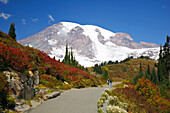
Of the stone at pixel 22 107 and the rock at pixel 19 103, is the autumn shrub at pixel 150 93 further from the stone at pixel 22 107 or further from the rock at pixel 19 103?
the rock at pixel 19 103

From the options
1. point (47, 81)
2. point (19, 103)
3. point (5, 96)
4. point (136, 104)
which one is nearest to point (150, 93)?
point (136, 104)

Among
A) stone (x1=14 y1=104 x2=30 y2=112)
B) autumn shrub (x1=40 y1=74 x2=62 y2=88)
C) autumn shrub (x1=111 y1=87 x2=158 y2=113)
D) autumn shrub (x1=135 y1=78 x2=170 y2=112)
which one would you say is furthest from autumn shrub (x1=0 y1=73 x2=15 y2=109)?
autumn shrub (x1=135 y1=78 x2=170 y2=112)

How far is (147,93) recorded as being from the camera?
733 inches

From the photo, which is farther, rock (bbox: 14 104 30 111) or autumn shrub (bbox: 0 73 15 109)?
rock (bbox: 14 104 30 111)

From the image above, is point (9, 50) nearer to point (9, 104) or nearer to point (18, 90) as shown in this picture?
point (18, 90)

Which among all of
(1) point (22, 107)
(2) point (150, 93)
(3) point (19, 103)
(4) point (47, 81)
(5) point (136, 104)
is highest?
(4) point (47, 81)

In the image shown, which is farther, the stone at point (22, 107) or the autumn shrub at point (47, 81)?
the autumn shrub at point (47, 81)

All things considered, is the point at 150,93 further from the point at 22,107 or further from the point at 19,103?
the point at 19,103

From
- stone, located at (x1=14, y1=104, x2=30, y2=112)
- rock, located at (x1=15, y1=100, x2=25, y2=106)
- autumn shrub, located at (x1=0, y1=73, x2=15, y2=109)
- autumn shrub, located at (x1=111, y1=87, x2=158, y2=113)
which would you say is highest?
autumn shrub, located at (x1=0, y1=73, x2=15, y2=109)

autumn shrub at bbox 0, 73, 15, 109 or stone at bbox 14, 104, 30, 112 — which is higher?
autumn shrub at bbox 0, 73, 15, 109

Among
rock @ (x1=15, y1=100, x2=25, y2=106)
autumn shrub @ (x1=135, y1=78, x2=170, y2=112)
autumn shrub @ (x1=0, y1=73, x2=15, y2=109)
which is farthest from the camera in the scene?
autumn shrub @ (x1=135, y1=78, x2=170, y2=112)

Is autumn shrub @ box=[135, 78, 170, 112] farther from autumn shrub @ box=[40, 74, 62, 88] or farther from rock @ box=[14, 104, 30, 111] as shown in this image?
rock @ box=[14, 104, 30, 111]

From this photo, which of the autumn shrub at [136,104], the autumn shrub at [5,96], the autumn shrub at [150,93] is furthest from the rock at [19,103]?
the autumn shrub at [150,93]

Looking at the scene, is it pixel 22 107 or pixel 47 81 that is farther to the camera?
pixel 47 81
